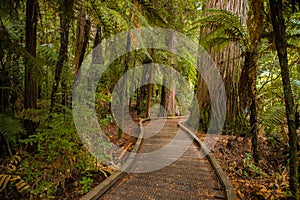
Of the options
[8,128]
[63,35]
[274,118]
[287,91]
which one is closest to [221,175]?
[274,118]

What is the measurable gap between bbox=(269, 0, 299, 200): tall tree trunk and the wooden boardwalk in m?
0.89

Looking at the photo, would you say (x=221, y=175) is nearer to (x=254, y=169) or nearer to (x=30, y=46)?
(x=254, y=169)

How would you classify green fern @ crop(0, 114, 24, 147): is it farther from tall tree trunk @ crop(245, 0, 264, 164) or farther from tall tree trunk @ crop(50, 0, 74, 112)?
tall tree trunk @ crop(245, 0, 264, 164)

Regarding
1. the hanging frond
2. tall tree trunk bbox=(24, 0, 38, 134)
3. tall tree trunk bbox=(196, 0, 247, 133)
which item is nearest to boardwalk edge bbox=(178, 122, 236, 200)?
tall tree trunk bbox=(196, 0, 247, 133)

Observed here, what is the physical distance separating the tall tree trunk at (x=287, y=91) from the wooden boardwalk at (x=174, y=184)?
886mm

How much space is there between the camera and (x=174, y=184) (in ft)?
10.2

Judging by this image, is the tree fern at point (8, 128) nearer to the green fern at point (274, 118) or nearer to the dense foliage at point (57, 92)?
the dense foliage at point (57, 92)

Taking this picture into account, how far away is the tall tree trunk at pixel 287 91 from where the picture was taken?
2.30 metres

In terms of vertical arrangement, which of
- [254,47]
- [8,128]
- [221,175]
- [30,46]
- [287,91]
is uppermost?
[254,47]

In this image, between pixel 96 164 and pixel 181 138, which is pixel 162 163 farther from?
pixel 181 138

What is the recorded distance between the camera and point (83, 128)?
304cm

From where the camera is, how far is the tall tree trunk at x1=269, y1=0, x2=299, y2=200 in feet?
7.56

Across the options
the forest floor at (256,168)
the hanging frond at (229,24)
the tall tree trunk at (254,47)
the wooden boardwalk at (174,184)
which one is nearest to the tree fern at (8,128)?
the wooden boardwalk at (174,184)

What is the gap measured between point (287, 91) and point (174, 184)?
2.03 metres
